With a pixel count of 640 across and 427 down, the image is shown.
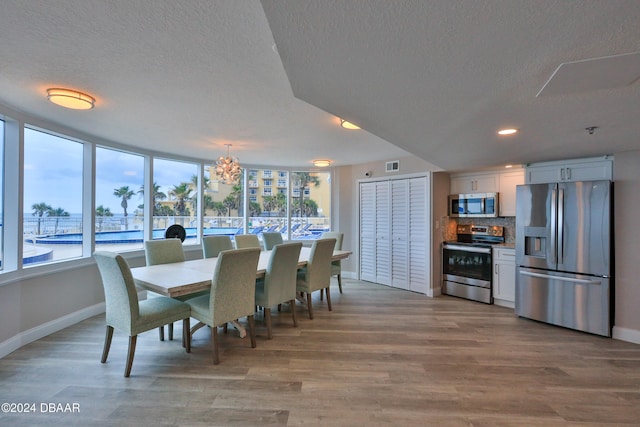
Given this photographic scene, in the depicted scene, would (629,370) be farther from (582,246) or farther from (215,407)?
(215,407)

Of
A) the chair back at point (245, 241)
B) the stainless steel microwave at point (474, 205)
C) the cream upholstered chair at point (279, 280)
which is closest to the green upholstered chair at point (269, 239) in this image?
the chair back at point (245, 241)

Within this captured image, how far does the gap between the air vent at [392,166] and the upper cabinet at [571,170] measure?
1.90m

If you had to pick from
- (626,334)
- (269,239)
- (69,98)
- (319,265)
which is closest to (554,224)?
(626,334)

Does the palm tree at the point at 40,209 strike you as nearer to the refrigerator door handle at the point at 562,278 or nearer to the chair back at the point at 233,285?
the chair back at the point at 233,285

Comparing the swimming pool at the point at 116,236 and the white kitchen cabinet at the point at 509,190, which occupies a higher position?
the white kitchen cabinet at the point at 509,190

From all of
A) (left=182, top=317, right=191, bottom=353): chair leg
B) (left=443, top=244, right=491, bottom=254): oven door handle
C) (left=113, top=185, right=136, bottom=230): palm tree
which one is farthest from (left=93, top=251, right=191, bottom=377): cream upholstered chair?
(left=443, top=244, right=491, bottom=254): oven door handle

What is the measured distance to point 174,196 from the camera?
5.16 meters

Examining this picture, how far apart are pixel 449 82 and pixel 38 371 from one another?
368 cm

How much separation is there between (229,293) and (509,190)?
4045mm

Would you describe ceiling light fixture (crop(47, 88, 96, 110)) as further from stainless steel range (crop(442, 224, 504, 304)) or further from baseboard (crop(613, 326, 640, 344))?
baseboard (crop(613, 326, 640, 344))

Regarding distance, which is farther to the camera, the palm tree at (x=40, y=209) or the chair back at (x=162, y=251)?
the chair back at (x=162, y=251)

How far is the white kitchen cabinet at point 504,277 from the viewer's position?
4035 mm

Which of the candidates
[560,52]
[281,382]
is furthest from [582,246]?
[281,382]

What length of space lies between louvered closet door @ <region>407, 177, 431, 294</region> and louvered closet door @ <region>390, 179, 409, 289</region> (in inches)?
2.4
